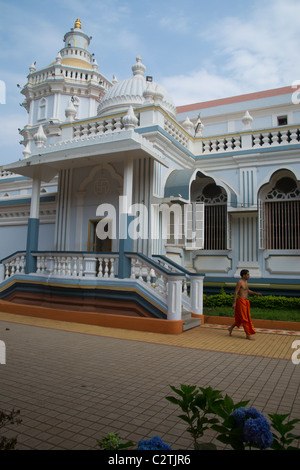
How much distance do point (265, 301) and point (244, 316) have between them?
9.29ft

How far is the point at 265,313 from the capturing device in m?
8.58

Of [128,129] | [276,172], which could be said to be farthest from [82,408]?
[276,172]

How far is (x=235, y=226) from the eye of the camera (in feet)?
36.7

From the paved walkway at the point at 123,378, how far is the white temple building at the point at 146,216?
1.29 m

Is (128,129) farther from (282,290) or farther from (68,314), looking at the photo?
(282,290)

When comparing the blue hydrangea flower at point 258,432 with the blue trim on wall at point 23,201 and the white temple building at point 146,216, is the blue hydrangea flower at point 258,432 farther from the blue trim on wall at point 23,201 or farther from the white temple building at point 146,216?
the blue trim on wall at point 23,201

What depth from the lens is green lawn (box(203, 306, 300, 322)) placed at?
815 centimetres

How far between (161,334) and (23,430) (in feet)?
14.6

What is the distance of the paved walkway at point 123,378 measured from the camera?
302 centimetres

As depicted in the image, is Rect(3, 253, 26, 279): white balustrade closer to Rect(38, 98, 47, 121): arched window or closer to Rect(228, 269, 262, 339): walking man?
Rect(228, 269, 262, 339): walking man

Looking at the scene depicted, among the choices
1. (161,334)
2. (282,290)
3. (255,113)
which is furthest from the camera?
(255,113)

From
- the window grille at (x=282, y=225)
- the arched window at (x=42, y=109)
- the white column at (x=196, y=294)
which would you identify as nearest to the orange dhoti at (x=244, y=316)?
the white column at (x=196, y=294)

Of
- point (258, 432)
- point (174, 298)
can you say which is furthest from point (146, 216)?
point (258, 432)

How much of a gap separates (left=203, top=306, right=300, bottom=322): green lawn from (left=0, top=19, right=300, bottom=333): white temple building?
70 centimetres
